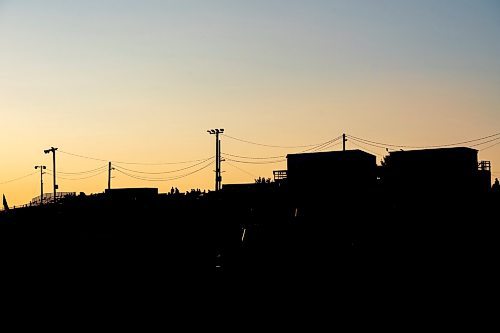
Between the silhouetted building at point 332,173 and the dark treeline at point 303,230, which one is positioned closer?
the dark treeline at point 303,230

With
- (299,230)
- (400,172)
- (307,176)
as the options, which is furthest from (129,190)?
(299,230)

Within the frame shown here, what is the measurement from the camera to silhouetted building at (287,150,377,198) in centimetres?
4716

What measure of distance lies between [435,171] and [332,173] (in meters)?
7.21

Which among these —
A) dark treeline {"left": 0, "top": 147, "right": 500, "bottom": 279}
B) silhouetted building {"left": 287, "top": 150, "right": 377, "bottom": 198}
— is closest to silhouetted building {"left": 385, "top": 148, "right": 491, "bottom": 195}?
dark treeline {"left": 0, "top": 147, "right": 500, "bottom": 279}

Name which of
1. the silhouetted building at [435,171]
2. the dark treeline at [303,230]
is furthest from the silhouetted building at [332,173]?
the silhouetted building at [435,171]

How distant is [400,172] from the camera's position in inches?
1881

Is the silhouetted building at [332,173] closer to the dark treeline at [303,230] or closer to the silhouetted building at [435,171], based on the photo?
the dark treeline at [303,230]

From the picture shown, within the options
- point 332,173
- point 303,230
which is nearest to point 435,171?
point 332,173

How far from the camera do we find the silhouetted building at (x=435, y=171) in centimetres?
4600

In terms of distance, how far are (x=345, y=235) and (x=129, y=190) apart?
171ft

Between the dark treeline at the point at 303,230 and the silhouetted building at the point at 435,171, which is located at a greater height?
the silhouetted building at the point at 435,171

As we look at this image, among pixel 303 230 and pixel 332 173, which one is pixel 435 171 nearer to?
pixel 332 173

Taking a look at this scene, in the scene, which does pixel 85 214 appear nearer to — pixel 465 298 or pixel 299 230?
pixel 299 230

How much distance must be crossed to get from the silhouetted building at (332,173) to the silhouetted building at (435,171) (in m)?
1.83
